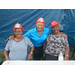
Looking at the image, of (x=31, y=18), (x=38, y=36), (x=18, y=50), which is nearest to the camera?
(x=18, y=50)

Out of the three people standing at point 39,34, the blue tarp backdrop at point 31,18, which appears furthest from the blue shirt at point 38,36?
A: the blue tarp backdrop at point 31,18

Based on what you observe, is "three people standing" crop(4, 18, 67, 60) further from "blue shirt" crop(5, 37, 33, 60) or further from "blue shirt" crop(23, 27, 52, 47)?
"blue shirt" crop(5, 37, 33, 60)

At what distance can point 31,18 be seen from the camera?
2777 millimetres

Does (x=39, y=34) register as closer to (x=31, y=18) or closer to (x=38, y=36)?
(x=38, y=36)

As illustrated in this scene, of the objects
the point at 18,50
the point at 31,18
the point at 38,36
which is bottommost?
the point at 18,50

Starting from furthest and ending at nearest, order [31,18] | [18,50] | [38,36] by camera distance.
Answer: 1. [31,18]
2. [38,36]
3. [18,50]

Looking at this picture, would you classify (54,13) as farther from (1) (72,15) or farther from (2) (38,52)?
(2) (38,52)

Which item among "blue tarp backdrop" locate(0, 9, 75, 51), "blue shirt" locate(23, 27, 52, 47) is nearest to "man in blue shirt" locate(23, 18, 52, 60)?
"blue shirt" locate(23, 27, 52, 47)

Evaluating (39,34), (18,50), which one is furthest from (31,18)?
(18,50)

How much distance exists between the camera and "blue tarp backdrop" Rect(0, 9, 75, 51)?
2730 mm

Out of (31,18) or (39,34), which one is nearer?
(39,34)

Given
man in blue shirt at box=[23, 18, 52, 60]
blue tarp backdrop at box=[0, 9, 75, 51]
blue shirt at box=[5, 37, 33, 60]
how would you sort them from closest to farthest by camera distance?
1. blue shirt at box=[5, 37, 33, 60]
2. man in blue shirt at box=[23, 18, 52, 60]
3. blue tarp backdrop at box=[0, 9, 75, 51]

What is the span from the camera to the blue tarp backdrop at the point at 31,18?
2730mm

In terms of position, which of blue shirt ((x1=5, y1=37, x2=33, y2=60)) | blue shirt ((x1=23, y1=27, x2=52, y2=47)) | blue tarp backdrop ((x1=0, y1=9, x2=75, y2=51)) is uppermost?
blue tarp backdrop ((x1=0, y1=9, x2=75, y2=51))
